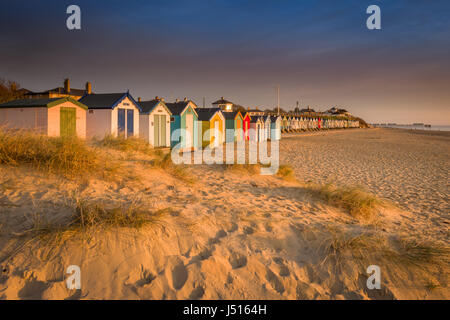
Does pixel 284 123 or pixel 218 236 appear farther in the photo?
pixel 284 123

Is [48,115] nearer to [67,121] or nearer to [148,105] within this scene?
[67,121]

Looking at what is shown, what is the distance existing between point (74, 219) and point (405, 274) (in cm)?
429

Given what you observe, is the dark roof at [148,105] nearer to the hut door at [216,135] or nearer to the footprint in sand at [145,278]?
the hut door at [216,135]

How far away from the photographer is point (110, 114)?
13445 mm

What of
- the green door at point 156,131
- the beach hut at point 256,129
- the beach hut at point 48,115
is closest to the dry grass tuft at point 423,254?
the beach hut at point 48,115

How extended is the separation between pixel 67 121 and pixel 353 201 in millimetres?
11800

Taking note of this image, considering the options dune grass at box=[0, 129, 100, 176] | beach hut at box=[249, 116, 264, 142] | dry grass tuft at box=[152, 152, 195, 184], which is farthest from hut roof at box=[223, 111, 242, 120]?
dune grass at box=[0, 129, 100, 176]

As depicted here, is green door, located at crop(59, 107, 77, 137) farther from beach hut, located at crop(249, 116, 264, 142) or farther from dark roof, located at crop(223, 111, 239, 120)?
beach hut, located at crop(249, 116, 264, 142)

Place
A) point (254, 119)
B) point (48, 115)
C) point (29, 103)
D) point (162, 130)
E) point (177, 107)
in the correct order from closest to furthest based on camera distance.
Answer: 1. point (48, 115)
2. point (29, 103)
3. point (162, 130)
4. point (177, 107)
5. point (254, 119)

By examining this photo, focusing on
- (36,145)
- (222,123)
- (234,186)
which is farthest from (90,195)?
(222,123)

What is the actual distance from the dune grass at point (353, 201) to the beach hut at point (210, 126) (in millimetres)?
13440

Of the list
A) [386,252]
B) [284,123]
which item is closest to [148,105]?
[386,252]

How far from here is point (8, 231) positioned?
3.42m

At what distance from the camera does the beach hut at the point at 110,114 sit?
13500 millimetres
